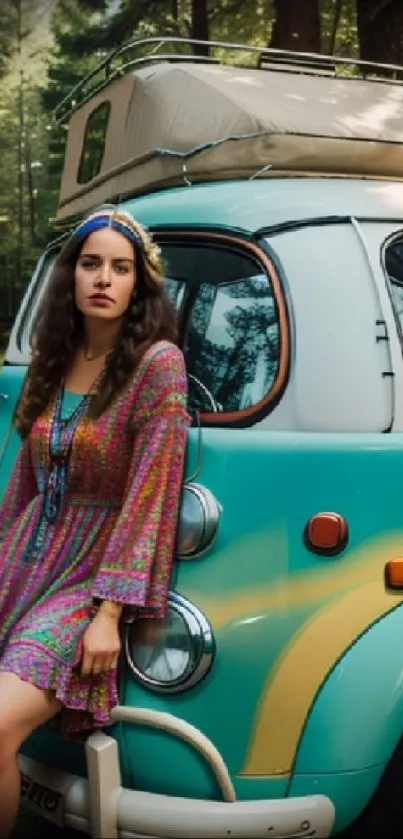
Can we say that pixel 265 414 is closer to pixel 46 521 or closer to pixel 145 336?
pixel 145 336

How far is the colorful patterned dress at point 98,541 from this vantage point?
2.75 meters

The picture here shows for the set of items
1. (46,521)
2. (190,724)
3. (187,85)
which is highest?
(187,85)

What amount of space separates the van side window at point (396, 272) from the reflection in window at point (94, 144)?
2.29 m

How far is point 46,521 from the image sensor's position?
302 cm

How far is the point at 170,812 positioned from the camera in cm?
269

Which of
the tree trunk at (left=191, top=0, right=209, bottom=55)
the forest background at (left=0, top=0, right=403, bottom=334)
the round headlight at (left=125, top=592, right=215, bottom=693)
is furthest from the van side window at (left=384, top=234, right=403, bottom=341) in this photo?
the tree trunk at (left=191, top=0, right=209, bottom=55)

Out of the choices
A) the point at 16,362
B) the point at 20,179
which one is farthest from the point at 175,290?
the point at 20,179

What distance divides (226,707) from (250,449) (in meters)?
0.66

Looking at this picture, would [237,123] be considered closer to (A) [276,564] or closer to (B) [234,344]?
(B) [234,344]

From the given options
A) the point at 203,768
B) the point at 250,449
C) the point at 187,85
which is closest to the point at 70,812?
the point at 203,768

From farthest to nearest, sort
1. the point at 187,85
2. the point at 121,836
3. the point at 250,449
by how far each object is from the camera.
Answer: the point at 187,85 < the point at 250,449 < the point at 121,836

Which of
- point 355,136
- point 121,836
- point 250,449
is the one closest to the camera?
point 121,836

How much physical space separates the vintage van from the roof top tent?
1.51ft

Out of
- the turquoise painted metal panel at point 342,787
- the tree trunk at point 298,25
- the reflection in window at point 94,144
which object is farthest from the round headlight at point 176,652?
the tree trunk at point 298,25
